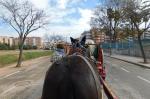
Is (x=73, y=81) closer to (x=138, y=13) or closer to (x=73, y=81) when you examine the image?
(x=73, y=81)

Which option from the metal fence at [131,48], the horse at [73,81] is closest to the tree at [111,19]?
the metal fence at [131,48]

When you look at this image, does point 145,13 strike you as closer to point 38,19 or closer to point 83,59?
point 38,19

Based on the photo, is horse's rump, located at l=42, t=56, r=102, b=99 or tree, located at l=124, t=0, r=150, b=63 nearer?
horse's rump, located at l=42, t=56, r=102, b=99

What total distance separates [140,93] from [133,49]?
43581 millimetres

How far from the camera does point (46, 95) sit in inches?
218

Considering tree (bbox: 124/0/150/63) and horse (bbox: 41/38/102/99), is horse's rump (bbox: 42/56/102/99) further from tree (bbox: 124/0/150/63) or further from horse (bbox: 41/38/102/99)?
tree (bbox: 124/0/150/63)

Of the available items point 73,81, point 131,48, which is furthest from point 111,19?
point 73,81

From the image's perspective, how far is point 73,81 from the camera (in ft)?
17.6

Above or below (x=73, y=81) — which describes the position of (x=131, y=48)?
below

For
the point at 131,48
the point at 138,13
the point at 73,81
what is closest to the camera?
the point at 73,81

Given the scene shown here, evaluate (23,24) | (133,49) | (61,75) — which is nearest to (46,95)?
(61,75)

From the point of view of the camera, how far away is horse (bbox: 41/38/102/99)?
5.34m

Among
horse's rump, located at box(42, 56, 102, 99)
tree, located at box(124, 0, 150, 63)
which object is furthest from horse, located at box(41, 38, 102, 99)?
tree, located at box(124, 0, 150, 63)

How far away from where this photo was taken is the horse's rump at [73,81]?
5.34 metres
